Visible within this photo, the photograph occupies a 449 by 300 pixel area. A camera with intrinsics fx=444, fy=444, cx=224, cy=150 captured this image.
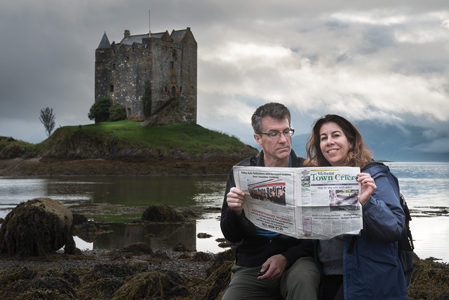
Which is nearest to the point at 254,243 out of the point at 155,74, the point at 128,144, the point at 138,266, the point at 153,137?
the point at 138,266

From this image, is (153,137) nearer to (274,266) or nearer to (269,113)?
(269,113)

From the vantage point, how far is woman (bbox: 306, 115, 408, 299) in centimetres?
290

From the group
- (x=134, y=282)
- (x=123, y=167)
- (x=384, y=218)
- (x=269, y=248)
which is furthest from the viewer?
(x=123, y=167)

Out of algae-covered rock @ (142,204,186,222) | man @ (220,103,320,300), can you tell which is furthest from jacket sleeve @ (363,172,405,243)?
algae-covered rock @ (142,204,186,222)

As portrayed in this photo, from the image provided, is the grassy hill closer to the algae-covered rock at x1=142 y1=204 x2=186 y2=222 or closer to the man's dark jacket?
the algae-covered rock at x1=142 y1=204 x2=186 y2=222

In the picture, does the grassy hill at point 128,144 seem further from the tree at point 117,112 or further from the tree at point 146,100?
the tree at point 117,112

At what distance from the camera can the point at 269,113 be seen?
13.0 feet

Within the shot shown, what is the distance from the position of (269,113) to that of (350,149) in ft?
2.69

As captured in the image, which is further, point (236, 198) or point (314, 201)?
point (236, 198)

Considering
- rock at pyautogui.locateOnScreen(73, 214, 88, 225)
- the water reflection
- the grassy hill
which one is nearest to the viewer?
the water reflection

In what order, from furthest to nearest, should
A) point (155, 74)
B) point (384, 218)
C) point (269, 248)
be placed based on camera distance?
point (155, 74) < point (269, 248) < point (384, 218)

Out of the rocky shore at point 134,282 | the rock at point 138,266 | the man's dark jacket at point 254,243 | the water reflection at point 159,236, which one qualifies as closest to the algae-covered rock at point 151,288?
the rocky shore at point 134,282

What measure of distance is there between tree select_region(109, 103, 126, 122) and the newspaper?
6562cm

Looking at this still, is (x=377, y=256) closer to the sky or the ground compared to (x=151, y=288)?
closer to the sky
